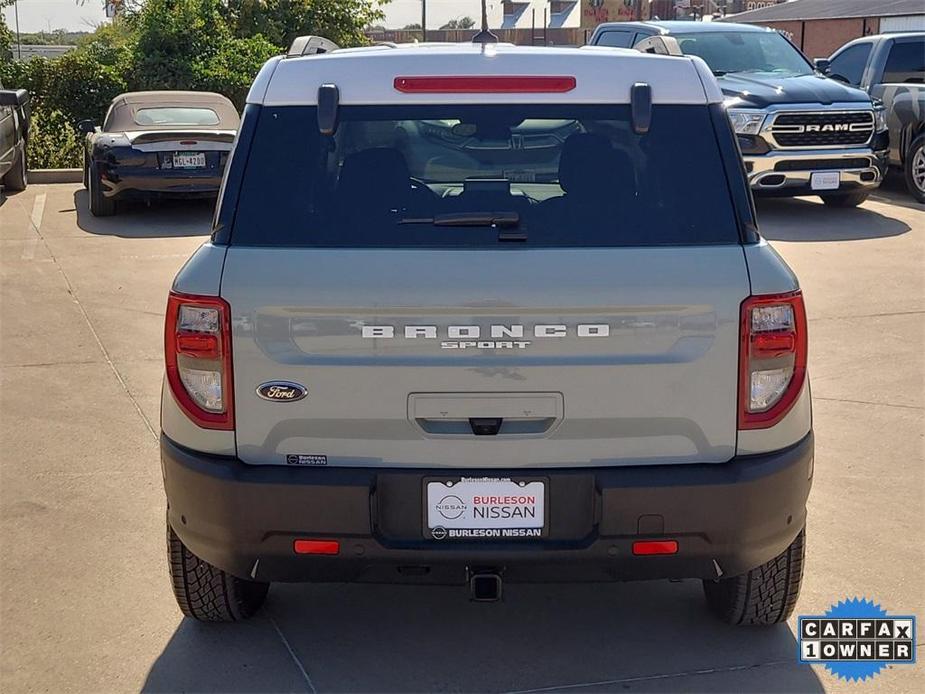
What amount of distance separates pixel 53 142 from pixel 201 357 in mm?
16911

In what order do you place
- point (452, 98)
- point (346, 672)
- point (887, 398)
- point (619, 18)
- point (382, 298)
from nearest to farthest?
point (382, 298)
point (452, 98)
point (346, 672)
point (887, 398)
point (619, 18)

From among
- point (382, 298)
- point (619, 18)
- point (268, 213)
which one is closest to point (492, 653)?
point (382, 298)

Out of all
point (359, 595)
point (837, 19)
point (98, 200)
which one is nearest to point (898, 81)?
point (98, 200)

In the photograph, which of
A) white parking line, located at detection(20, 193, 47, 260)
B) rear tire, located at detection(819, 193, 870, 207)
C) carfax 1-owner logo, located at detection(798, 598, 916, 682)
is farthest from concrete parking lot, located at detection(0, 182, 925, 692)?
rear tire, located at detection(819, 193, 870, 207)

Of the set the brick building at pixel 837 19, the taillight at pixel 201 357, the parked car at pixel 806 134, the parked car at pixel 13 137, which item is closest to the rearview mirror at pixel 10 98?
the parked car at pixel 13 137

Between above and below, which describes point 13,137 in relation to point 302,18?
below

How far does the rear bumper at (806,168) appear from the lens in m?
12.3

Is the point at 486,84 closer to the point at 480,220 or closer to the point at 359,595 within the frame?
the point at 480,220

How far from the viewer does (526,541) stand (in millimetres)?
3252

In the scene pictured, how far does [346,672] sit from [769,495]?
4.68ft

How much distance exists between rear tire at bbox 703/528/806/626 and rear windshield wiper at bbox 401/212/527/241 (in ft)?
4.36

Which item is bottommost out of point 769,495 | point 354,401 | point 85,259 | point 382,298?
point 85,259

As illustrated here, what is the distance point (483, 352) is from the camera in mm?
3168

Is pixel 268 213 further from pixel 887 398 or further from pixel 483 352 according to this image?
pixel 887 398
